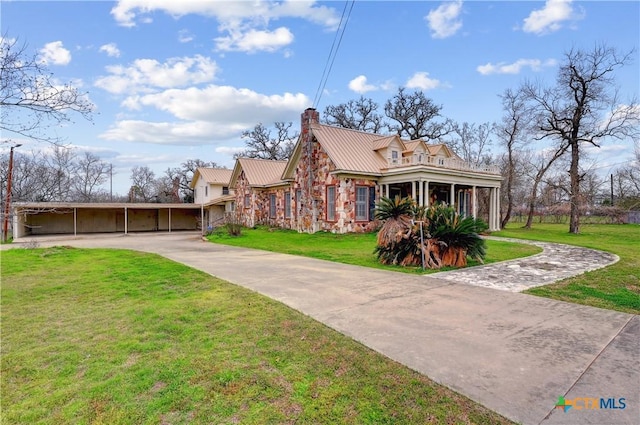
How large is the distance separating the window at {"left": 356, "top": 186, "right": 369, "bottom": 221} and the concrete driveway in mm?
11971

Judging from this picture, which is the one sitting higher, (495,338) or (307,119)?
(307,119)

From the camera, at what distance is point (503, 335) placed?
4.16 m

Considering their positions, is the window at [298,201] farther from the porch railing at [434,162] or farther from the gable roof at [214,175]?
the gable roof at [214,175]

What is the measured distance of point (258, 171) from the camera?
91.4ft

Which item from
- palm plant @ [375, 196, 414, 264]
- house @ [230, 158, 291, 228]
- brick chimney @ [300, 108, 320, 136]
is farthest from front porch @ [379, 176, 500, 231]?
palm plant @ [375, 196, 414, 264]

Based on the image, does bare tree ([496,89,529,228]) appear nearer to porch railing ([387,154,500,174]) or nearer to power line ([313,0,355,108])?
porch railing ([387,154,500,174])

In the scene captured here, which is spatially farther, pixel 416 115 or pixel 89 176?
pixel 89 176

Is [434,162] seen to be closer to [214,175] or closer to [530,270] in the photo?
[530,270]

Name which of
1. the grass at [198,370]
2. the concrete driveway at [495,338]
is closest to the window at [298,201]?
the concrete driveway at [495,338]

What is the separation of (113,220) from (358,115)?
27036 millimetres

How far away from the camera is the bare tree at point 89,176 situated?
4347 cm

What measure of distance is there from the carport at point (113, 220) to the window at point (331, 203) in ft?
47.9

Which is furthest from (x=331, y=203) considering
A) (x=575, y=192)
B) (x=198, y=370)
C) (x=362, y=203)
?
(x=198, y=370)

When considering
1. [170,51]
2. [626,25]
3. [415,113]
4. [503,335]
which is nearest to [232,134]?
[415,113]
